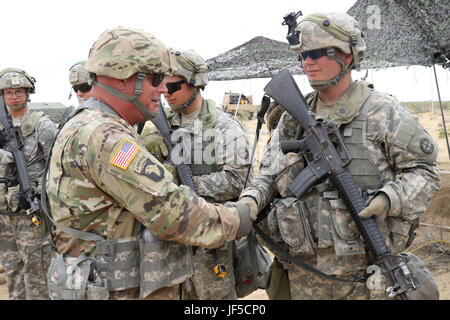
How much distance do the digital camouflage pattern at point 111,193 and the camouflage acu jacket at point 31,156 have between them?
10.00 feet

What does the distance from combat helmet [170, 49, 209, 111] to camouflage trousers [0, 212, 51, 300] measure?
272 cm

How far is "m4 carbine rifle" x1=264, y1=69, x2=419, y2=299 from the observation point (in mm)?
2402

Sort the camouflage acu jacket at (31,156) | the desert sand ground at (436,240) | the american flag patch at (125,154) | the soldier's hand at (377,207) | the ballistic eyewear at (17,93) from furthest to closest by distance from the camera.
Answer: the desert sand ground at (436,240), the ballistic eyewear at (17,93), the camouflage acu jacket at (31,156), the soldier's hand at (377,207), the american flag patch at (125,154)

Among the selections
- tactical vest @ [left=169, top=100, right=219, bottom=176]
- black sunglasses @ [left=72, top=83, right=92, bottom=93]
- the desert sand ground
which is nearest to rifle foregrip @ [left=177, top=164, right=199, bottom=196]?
tactical vest @ [left=169, top=100, right=219, bottom=176]

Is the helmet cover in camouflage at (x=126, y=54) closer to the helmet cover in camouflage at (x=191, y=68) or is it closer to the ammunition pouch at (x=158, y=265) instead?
the ammunition pouch at (x=158, y=265)

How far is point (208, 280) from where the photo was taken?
137 inches

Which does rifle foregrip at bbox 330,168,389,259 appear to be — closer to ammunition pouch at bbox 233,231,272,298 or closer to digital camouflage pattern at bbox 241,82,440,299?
digital camouflage pattern at bbox 241,82,440,299

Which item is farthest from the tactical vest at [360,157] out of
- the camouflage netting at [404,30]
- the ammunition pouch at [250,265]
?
the camouflage netting at [404,30]

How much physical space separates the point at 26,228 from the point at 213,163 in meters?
2.90

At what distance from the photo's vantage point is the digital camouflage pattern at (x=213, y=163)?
3494 millimetres

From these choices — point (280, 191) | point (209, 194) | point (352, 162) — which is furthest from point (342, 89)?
point (209, 194)

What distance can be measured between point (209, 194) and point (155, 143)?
0.70m

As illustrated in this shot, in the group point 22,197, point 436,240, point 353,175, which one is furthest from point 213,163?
point 436,240

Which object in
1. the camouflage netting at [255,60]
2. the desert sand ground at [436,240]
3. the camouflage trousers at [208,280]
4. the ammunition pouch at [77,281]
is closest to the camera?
the ammunition pouch at [77,281]
